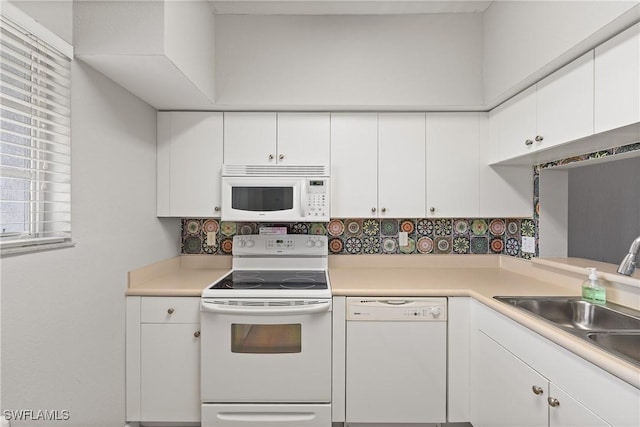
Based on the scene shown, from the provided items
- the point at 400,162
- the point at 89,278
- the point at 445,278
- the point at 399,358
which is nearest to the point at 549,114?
the point at 400,162

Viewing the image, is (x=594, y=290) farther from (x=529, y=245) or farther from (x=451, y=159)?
(x=451, y=159)

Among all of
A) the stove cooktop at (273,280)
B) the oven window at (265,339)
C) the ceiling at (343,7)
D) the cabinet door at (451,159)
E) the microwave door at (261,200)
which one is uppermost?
the ceiling at (343,7)

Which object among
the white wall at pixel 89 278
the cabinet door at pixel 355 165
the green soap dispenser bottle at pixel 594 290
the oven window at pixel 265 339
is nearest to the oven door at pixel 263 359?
the oven window at pixel 265 339

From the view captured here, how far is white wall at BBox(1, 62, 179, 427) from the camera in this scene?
122 centimetres

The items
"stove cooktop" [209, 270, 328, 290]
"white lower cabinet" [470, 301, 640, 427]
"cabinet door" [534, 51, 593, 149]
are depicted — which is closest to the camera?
"white lower cabinet" [470, 301, 640, 427]

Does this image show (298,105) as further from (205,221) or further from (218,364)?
(218,364)

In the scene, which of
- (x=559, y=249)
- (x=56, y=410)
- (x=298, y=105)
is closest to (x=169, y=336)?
(x=56, y=410)

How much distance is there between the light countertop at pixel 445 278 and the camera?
57.2 inches

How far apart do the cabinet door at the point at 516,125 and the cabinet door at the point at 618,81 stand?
42cm

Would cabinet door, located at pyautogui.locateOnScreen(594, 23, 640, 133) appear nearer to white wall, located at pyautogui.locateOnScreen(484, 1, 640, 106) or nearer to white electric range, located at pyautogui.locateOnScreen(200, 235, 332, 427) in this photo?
white wall, located at pyautogui.locateOnScreen(484, 1, 640, 106)

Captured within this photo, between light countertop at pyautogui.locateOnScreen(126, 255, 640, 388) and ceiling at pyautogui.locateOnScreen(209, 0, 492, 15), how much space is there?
1.63 metres

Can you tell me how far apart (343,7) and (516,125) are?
4.10 ft

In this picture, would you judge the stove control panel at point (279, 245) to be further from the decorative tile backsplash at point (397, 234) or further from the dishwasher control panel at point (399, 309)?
the dishwasher control panel at point (399, 309)

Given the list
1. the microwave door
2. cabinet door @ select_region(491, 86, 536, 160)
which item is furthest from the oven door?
cabinet door @ select_region(491, 86, 536, 160)
